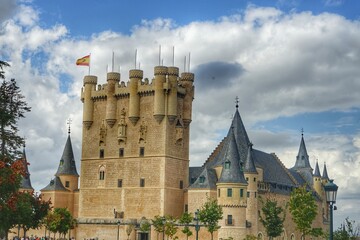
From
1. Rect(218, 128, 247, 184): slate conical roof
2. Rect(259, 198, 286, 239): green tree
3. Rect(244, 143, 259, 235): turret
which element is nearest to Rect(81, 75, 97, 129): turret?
Rect(218, 128, 247, 184): slate conical roof

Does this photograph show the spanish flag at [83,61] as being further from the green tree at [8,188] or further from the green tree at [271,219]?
the green tree at [8,188]

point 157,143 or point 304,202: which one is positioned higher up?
point 157,143

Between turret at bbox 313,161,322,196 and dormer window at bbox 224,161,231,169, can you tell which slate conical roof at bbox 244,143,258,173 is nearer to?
dormer window at bbox 224,161,231,169

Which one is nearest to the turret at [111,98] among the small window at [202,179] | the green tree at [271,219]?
the small window at [202,179]

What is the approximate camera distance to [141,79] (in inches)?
3541

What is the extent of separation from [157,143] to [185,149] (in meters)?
4.64

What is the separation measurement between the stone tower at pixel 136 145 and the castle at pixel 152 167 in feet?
0.43

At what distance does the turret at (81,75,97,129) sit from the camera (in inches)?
3676

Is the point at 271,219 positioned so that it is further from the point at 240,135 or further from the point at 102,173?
the point at 102,173

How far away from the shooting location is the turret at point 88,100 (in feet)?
306

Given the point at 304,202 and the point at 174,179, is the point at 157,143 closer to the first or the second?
the point at 174,179

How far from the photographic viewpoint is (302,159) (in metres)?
127

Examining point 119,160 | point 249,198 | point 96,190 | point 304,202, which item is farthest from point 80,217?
point 304,202

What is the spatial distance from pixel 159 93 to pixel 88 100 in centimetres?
1328
